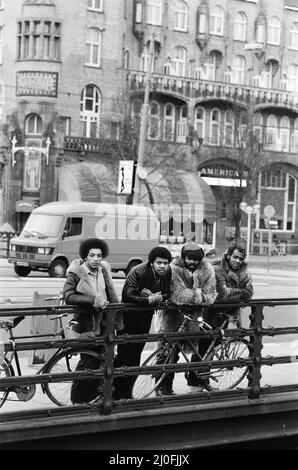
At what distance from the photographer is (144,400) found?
834cm

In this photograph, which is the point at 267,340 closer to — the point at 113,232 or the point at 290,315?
the point at 290,315

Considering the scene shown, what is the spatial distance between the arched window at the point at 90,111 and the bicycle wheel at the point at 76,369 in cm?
4811

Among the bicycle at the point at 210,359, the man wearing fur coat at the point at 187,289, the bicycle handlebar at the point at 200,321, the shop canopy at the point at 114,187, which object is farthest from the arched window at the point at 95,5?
the bicycle handlebar at the point at 200,321

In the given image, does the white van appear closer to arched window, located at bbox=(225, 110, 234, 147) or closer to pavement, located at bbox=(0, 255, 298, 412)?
pavement, located at bbox=(0, 255, 298, 412)

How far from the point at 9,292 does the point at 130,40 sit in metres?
38.6

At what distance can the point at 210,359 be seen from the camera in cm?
945

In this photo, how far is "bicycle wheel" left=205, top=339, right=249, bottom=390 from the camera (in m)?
9.34

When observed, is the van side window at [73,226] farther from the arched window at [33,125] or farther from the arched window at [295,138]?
the arched window at [295,138]

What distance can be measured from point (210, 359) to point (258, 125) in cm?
5408

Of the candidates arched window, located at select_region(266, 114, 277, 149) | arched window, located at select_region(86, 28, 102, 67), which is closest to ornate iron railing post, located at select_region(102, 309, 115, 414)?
arched window, located at select_region(86, 28, 102, 67)

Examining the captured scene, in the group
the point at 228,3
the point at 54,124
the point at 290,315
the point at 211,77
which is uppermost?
the point at 228,3

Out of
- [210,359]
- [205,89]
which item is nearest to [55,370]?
[210,359]

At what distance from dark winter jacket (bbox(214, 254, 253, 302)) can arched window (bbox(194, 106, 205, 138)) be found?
169 feet

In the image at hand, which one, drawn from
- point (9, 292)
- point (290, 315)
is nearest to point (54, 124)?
point (9, 292)
